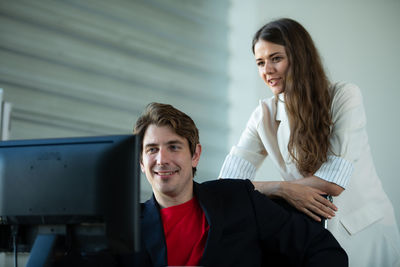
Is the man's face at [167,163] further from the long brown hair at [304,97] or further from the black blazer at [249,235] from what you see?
the long brown hair at [304,97]

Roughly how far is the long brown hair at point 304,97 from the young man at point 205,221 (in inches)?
12.4

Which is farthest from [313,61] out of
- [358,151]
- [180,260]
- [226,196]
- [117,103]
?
[117,103]

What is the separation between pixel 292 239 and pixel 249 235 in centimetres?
14

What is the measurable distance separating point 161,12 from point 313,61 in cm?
140

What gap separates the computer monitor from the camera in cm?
106

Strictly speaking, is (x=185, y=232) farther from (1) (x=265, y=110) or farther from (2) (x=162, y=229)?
(1) (x=265, y=110)

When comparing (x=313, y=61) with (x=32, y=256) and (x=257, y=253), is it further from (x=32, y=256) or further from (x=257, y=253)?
(x=32, y=256)

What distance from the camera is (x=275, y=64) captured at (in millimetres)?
1887

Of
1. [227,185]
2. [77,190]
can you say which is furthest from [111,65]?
[77,190]

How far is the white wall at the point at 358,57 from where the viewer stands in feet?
9.82

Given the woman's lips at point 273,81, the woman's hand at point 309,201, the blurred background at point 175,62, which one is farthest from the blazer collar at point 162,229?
the blurred background at point 175,62

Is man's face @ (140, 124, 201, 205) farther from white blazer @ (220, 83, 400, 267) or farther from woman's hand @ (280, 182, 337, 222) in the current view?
white blazer @ (220, 83, 400, 267)

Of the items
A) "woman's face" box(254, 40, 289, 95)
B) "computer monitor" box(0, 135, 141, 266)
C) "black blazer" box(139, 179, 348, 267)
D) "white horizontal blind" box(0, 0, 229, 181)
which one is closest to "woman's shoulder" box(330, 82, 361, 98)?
"woman's face" box(254, 40, 289, 95)

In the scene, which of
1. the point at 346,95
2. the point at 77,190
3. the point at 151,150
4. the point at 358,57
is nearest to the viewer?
the point at 77,190
